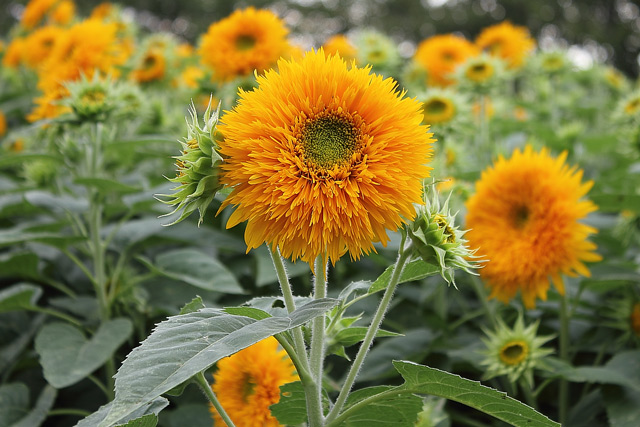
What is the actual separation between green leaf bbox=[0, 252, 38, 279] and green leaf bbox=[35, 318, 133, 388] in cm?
28

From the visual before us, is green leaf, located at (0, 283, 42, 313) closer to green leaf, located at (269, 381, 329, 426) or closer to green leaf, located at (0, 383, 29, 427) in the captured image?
green leaf, located at (0, 383, 29, 427)

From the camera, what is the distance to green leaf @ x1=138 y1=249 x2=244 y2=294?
1898mm

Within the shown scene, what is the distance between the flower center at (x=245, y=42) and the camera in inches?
105

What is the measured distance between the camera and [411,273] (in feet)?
4.32

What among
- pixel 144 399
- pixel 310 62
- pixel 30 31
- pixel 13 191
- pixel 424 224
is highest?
pixel 30 31

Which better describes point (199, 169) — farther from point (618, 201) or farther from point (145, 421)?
point (618, 201)

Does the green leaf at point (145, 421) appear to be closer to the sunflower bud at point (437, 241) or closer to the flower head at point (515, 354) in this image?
the sunflower bud at point (437, 241)

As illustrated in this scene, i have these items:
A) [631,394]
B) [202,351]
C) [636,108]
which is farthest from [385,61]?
[202,351]

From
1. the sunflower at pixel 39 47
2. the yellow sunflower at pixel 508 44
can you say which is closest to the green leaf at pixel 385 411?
the sunflower at pixel 39 47

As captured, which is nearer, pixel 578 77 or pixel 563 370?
pixel 563 370

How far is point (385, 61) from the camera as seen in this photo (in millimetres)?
3441

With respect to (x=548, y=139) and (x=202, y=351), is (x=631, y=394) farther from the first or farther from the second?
(x=548, y=139)

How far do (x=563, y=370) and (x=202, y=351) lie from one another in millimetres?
1194

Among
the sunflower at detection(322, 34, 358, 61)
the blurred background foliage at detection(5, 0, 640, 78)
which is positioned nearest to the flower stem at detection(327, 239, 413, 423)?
the sunflower at detection(322, 34, 358, 61)
